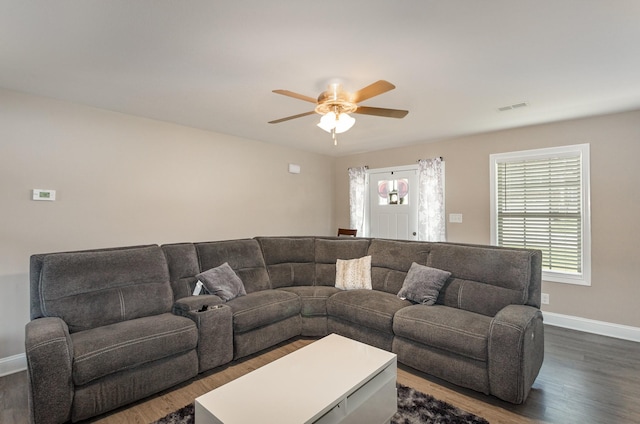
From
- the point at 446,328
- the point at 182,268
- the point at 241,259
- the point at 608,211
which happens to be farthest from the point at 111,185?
the point at 608,211

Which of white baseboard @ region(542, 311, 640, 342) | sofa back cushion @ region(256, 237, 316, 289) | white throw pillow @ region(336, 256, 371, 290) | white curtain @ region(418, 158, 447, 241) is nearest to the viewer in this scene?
white baseboard @ region(542, 311, 640, 342)

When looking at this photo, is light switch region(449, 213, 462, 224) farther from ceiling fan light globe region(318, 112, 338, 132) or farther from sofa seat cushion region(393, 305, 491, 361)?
ceiling fan light globe region(318, 112, 338, 132)

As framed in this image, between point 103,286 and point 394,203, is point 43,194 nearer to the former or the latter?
point 103,286

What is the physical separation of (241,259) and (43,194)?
79.4 inches

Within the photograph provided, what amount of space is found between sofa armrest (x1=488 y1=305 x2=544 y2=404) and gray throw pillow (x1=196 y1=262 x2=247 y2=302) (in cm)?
235

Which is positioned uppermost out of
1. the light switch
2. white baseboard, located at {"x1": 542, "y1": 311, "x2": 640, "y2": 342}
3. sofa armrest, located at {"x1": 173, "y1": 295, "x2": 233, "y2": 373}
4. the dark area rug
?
the light switch

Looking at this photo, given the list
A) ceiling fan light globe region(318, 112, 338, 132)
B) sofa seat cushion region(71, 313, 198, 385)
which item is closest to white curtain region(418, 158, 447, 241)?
ceiling fan light globe region(318, 112, 338, 132)

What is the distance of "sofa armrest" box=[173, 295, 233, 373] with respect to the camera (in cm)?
259

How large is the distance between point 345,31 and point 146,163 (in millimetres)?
2928

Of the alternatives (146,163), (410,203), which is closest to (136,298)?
(146,163)

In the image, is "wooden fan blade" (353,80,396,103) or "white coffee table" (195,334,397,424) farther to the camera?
"wooden fan blade" (353,80,396,103)

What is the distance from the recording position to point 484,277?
2.86 m

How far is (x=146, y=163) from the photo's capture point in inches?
145

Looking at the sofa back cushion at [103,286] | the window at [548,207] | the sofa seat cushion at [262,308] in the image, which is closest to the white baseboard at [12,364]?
the sofa back cushion at [103,286]
